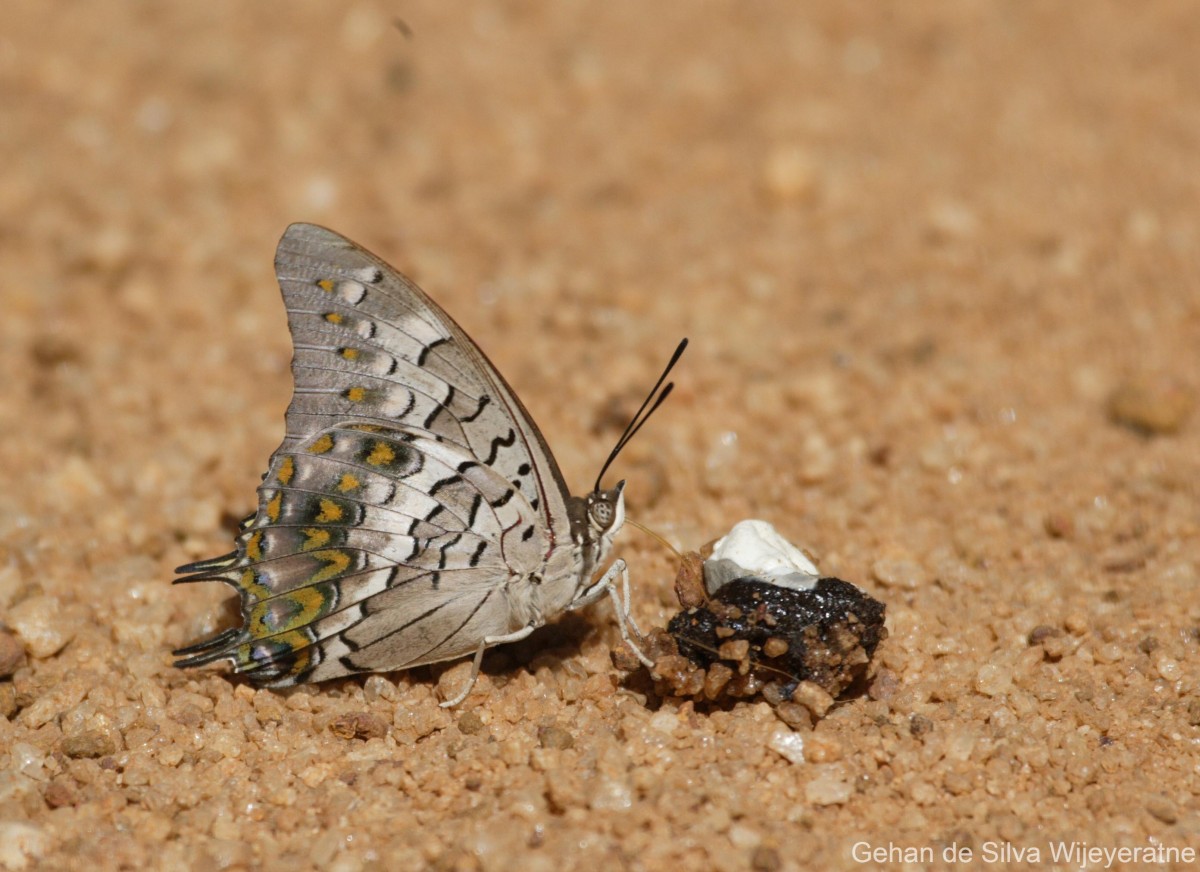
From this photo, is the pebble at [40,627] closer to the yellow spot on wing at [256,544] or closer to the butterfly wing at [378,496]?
the butterfly wing at [378,496]

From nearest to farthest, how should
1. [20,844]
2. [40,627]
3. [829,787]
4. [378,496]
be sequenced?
[20,844], [829,787], [378,496], [40,627]

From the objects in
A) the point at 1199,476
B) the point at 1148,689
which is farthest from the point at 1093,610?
the point at 1199,476

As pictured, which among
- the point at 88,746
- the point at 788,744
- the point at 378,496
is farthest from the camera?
the point at 378,496

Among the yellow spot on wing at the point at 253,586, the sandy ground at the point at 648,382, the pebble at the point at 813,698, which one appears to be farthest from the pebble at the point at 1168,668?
the yellow spot on wing at the point at 253,586

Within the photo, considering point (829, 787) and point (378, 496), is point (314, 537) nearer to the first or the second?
point (378, 496)

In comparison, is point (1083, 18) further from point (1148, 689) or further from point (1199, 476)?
point (1148, 689)

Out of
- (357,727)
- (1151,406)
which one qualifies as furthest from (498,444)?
(1151,406)

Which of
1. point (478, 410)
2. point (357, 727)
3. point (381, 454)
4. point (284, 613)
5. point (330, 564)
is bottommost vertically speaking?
point (357, 727)
